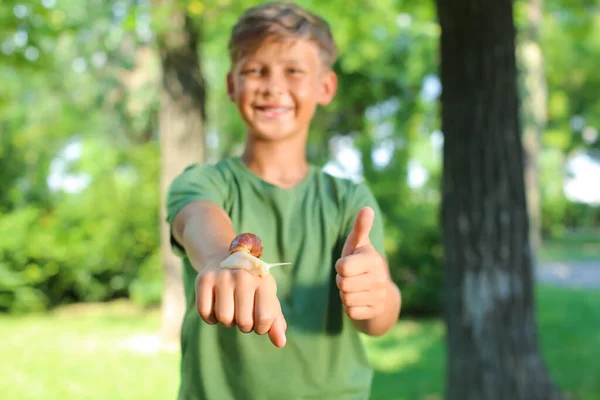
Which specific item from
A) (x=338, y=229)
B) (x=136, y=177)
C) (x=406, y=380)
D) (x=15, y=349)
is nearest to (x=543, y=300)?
(x=406, y=380)

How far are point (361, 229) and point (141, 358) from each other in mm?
5731

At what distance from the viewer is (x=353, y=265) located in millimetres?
1315

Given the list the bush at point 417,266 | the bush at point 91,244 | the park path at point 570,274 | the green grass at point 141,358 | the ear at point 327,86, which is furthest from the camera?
the park path at point 570,274

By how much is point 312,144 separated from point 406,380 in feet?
26.2

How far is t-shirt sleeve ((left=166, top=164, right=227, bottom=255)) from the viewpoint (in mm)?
1558

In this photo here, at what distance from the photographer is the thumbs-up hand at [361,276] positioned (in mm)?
1317

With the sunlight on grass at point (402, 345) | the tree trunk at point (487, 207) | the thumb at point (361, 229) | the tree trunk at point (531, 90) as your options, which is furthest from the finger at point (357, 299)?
the tree trunk at point (531, 90)

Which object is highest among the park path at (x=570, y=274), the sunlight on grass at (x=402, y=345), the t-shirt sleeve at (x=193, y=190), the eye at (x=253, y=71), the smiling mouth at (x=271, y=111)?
the eye at (x=253, y=71)

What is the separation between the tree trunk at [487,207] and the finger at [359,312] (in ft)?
9.32

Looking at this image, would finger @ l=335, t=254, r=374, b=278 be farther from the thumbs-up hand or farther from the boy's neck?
the boy's neck

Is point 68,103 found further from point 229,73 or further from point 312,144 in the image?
point 229,73

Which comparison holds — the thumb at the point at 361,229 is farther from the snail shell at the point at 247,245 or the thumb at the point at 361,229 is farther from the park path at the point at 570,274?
the park path at the point at 570,274

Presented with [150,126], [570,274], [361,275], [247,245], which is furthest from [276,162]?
[570,274]

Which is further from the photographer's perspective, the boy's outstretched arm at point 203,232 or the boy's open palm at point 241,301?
the boy's outstretched arm at point 203,232
